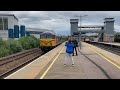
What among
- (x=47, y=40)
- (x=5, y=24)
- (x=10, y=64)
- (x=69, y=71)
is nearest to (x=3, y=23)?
(x=5, y=24)

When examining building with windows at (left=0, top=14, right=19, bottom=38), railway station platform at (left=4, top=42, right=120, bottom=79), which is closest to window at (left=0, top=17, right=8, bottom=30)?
building with windows at (left=0, top=14, right=19, bottom=38)

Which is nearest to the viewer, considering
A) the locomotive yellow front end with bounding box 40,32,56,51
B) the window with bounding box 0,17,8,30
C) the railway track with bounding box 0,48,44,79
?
the railway track with bounding box 0,48,44,79

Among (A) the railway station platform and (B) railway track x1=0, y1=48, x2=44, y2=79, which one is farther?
(B) railway track x1=0, y1=48, x2=44, y2=79

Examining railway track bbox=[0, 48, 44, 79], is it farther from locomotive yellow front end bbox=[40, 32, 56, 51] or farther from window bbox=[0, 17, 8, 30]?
window bbox=[0, 17, 8, 30]

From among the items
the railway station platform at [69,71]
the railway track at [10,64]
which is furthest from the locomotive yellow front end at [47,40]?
the railway station platform at [69,71]

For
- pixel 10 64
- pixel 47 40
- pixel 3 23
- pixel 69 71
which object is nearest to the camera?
pixel 69 71

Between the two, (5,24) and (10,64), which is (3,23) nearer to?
(5,24)

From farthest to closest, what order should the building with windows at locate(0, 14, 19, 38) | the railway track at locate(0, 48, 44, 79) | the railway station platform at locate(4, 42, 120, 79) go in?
1. the building with windows at locate(0, 14, 19, 38)
2. the railway track at locate(0, 48, 44, 79)
3. the railway station platform at locate(4, 42, 120, 79)

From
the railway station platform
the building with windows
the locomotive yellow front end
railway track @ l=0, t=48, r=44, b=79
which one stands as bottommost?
railway track @ l=0, t=48, r=44, b=79
